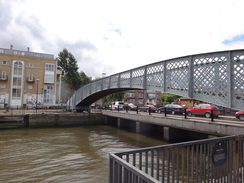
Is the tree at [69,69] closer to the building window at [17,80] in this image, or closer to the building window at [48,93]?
the building window at [48,93]

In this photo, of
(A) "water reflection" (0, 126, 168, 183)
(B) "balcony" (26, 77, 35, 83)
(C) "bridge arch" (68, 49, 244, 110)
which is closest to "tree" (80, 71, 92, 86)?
(B) "balcony" (26, 77, 35, 83)

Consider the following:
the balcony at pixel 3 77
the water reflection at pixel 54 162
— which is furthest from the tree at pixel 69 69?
the water reflection at pixel 54 162

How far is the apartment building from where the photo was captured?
3828cm

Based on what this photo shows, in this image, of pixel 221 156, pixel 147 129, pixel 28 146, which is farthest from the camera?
pixel 147 129

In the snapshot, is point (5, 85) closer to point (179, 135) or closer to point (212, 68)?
point (179, 135)

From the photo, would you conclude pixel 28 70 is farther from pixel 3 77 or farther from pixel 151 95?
pixel 151 95

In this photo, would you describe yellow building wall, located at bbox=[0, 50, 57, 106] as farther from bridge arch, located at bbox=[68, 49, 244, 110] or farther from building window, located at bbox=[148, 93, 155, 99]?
building window, located at bbox=[148, 93, 155, 99]

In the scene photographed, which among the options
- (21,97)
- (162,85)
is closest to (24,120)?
(162,85)

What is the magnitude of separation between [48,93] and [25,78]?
5704mm

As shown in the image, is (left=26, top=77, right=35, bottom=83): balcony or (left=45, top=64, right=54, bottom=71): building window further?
(left=45, top=64, right=54, bottom=71): building window

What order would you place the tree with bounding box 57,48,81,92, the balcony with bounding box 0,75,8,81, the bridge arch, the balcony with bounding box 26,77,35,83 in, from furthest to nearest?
1. the tree with bounding box 57,48,81,92
2. the balcony with bounding box 26,77,35,83
3. the balcony with bounding box 0,75,8,81
4. the bridge arch

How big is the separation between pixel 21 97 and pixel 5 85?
4.00 metres

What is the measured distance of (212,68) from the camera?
11.3 m

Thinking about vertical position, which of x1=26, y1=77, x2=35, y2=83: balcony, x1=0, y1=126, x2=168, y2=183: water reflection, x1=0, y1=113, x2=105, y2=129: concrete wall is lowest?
x1=0, y1=126, x2=168, y2=183: water reflection
